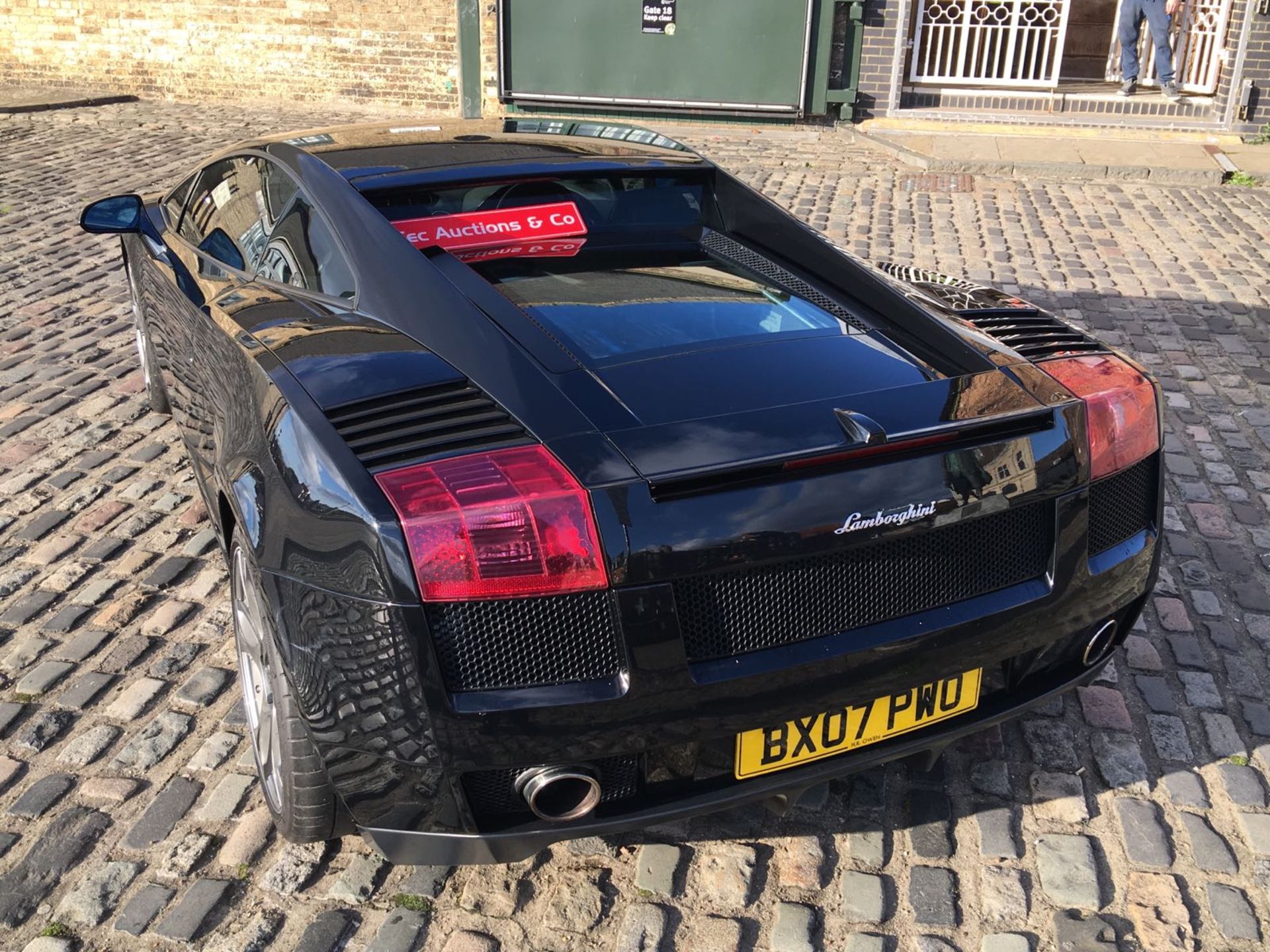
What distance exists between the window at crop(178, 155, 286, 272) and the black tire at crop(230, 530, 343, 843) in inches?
48.3

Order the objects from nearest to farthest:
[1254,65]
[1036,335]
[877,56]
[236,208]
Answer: [1036,335] → [236,208] → [1254,65] → [877,56]

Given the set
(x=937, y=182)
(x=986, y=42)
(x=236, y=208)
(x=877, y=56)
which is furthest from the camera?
(x=986, y=42)

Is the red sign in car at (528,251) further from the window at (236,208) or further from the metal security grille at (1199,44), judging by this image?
the metal security grille at (1199,44)

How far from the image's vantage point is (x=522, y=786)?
2287 millimetres

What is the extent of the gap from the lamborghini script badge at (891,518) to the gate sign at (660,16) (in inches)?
467

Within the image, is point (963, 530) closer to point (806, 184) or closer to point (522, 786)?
point (522, 786)

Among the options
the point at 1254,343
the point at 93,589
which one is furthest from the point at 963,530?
the point at 1254,343

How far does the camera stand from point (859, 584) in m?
2.39

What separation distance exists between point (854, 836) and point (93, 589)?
8.41 feet

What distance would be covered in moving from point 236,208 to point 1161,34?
12.5 metres

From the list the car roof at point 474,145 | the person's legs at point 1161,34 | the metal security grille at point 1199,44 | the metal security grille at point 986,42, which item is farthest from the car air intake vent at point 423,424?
the person's legs at point 1161,34

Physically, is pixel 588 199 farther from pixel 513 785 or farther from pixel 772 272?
pixel 513 785

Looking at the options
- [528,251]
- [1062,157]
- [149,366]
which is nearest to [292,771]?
[528,251]

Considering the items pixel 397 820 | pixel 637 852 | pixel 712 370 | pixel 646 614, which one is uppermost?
pixel 712 370
